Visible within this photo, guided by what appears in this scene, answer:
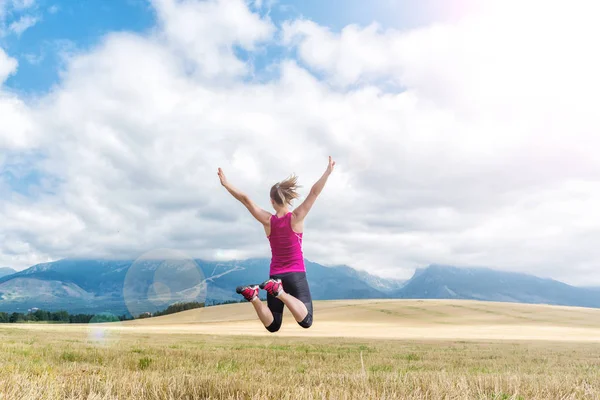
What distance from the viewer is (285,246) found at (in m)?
7.95

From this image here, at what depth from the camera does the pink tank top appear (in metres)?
7.87

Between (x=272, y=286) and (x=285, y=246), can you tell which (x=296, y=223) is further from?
(x=272, y=286)

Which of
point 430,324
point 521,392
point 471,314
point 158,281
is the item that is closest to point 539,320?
point 471,314

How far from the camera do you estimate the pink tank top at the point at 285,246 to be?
7.87 m

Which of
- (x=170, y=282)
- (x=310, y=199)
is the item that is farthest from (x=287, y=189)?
(x=170, y=282)

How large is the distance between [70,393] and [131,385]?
71 cm

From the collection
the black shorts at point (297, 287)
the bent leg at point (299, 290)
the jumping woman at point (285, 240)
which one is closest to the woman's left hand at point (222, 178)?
the jumping woman at point (285, 240)

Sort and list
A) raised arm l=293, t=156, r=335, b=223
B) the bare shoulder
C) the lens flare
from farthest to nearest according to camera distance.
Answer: the lens flare → the bare shoulder → raised arm l=293, t=156, r=335, b=223

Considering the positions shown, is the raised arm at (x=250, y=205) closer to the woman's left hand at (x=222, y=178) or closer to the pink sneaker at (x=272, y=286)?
the woman's left hand at (x=222, y=178)

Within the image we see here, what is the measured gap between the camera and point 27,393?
5562 mm

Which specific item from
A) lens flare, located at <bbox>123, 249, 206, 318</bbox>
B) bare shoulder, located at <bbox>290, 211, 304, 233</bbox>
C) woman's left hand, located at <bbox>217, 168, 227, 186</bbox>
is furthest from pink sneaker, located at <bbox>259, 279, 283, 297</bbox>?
lens flare, located at <bbox>123, 249, 206, 318</bbox>

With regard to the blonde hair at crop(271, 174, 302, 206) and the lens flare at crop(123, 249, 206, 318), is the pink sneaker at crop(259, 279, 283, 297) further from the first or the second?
the lens flare at crop(123, 249, 206, 318)

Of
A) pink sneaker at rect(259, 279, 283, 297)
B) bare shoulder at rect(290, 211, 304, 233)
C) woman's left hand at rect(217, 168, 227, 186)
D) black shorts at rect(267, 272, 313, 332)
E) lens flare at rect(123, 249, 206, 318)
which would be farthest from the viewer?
lens flare at rect(123, 249, 206, 318)

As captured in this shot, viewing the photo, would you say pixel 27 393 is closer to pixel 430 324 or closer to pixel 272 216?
pixel 272 216
